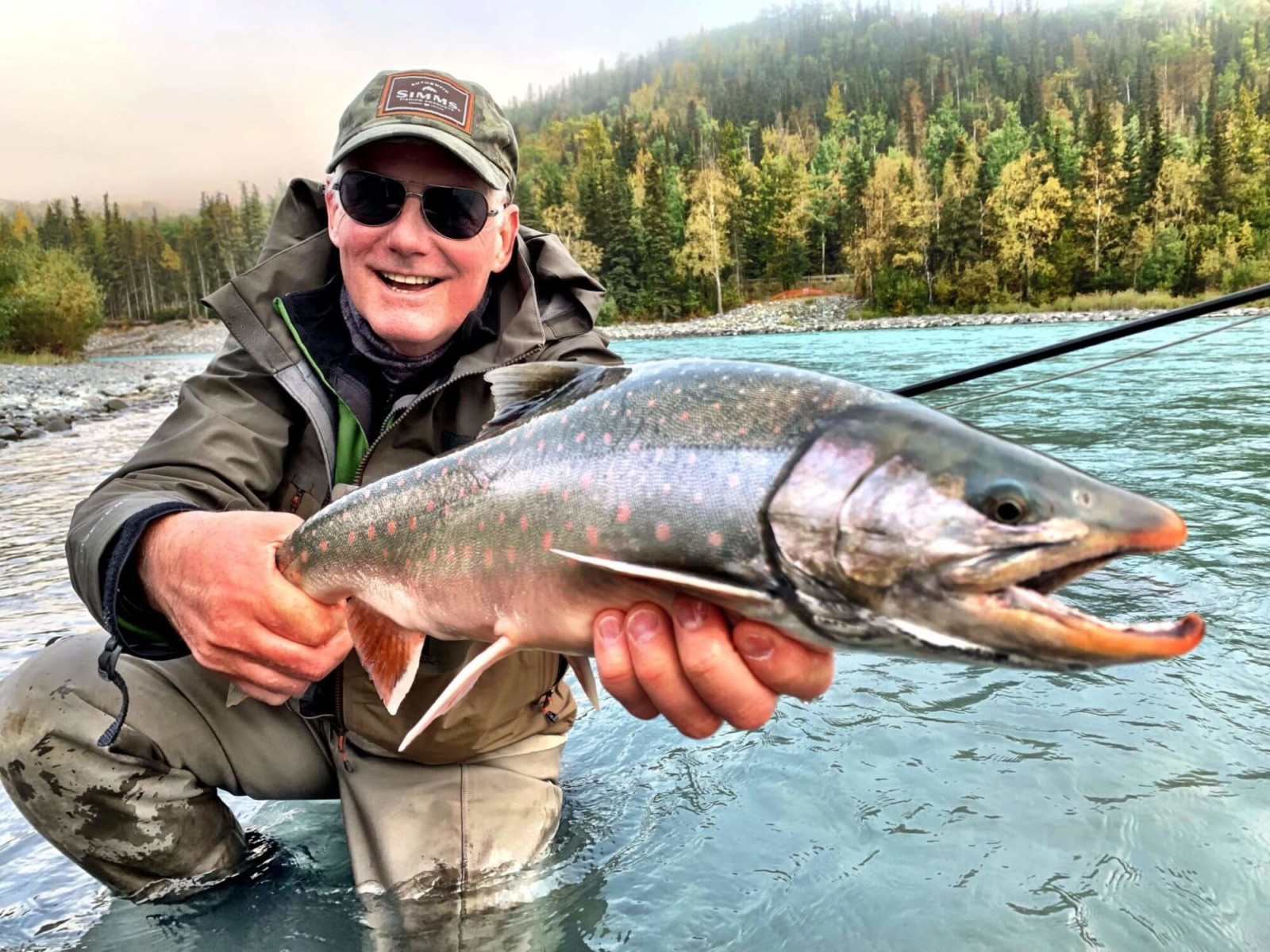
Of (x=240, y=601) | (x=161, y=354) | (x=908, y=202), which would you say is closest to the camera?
(x=240, y=601)

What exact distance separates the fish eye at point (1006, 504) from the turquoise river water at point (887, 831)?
144 cm

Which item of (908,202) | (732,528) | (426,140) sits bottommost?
(732,528)

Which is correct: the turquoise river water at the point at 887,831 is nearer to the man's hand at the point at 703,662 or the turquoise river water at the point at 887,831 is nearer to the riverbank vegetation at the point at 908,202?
the man's hand at the point at 703,662

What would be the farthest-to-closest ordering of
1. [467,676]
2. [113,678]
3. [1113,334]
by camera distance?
[1113,334]
[113,678]
[467,676]

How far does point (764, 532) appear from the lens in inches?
53.8

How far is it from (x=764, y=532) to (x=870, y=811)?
69.0 inches

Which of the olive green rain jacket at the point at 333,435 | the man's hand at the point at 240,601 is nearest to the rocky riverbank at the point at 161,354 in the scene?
the olive green rain jacket at the point at 333,435

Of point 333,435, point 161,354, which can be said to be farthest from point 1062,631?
point 161,354

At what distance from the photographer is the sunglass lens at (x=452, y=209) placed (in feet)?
8.68

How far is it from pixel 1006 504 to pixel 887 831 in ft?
5.71

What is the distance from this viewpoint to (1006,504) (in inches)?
47.9

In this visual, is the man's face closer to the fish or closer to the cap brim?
the cap brim

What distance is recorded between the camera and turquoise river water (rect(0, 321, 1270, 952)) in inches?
86.2

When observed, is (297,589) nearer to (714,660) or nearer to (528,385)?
(528,385)
